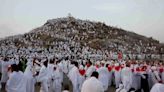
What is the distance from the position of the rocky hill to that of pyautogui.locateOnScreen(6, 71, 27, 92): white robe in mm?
64889

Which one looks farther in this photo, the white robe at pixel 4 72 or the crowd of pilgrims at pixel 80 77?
the white robe at pixel 4 72

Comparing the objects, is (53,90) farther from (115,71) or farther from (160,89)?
(160,89)

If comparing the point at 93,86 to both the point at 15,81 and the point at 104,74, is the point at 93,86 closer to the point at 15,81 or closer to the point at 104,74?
the point at 15,81

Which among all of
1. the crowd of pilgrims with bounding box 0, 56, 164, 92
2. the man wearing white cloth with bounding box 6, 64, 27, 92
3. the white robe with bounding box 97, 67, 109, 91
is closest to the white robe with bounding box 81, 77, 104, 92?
the crowd of pilgrims with bounding box 0, 56, 164, 92

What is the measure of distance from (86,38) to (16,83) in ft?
270

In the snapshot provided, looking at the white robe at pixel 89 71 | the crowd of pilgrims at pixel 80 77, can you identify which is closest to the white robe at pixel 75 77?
the crowd of pilgrims at pixel 80 77

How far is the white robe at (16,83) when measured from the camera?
1277 centimetres

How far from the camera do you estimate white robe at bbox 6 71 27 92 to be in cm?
1277

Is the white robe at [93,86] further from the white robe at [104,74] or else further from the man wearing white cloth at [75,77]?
the white robe at [104,74]

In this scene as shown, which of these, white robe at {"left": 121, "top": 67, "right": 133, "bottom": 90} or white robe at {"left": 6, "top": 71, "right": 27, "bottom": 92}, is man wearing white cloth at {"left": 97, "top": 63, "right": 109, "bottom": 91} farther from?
white robe at {"left": 6, "top": 71, "right": 27, "bottom": 92}

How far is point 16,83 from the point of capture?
42.4ft

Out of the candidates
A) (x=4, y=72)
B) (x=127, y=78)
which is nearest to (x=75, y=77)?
(x=127, y=78)

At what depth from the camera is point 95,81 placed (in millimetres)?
10992

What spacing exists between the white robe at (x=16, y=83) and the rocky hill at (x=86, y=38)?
213 ft
